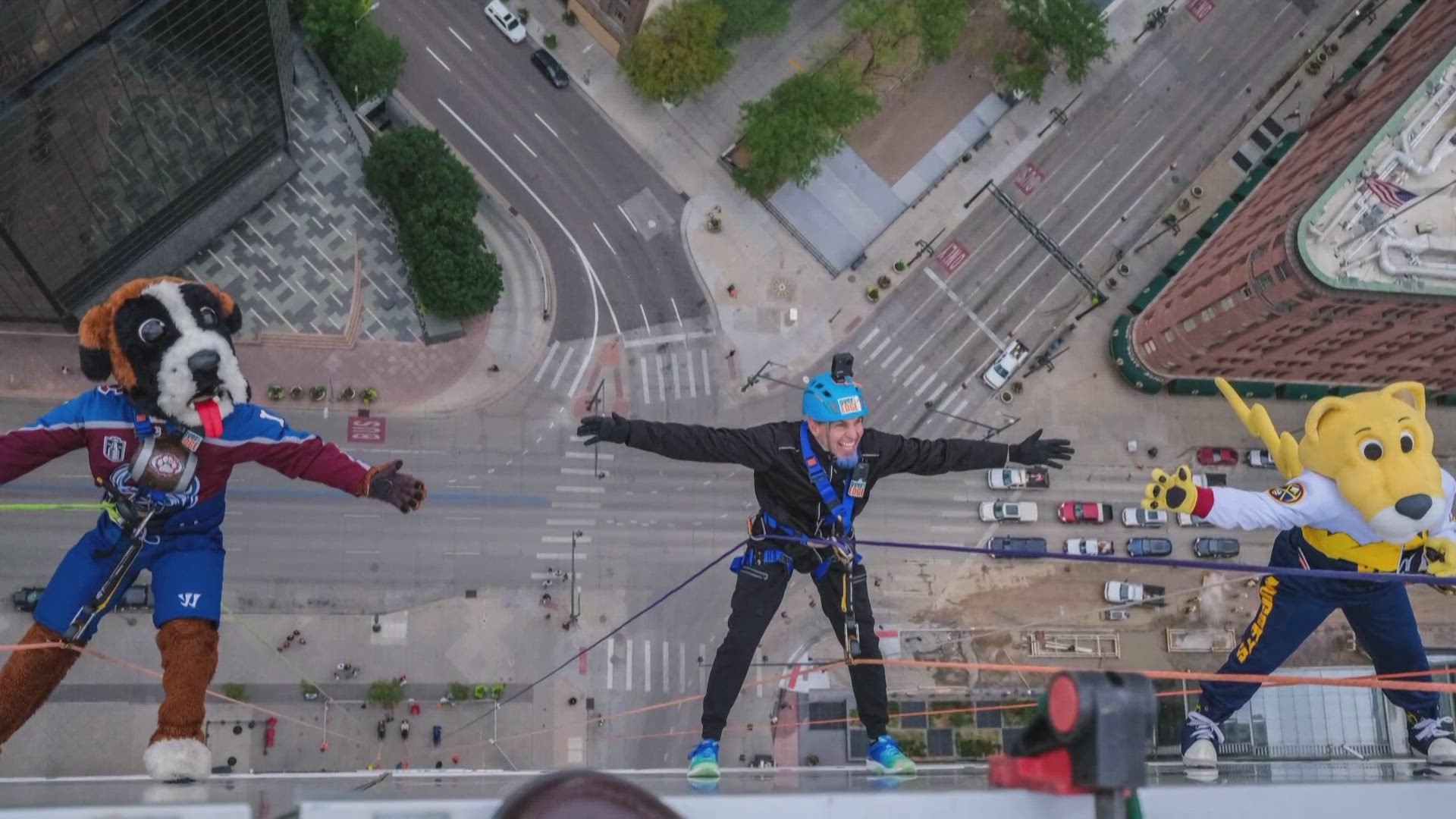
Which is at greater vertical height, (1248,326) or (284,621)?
(1248,326)

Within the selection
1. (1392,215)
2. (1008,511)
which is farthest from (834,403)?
(1008,511)

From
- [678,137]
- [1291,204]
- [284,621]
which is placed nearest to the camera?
[1291,204]

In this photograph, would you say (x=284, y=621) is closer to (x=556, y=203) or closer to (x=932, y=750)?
(x=556, y=203)

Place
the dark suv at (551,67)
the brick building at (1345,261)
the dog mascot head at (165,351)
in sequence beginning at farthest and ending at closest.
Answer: the dark suv at (551,67)
the brick building at (1345,261)
the dog mascot head at (165,351)

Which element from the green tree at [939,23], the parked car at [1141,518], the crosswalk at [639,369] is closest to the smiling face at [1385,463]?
the parked car at [1141,518]

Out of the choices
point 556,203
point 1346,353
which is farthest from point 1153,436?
point 556,203

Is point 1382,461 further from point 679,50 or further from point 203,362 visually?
point 679,50

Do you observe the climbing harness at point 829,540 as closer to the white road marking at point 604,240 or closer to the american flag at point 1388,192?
the american flag at point 1388,192

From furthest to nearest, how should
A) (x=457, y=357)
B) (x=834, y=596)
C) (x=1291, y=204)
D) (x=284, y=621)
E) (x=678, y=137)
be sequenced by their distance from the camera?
1. (x=678, y=137)
2. (x=457, y=357)
3. (x=284, y=621)
4. (x=1291, y=204)
5. (x=834, y=596)
